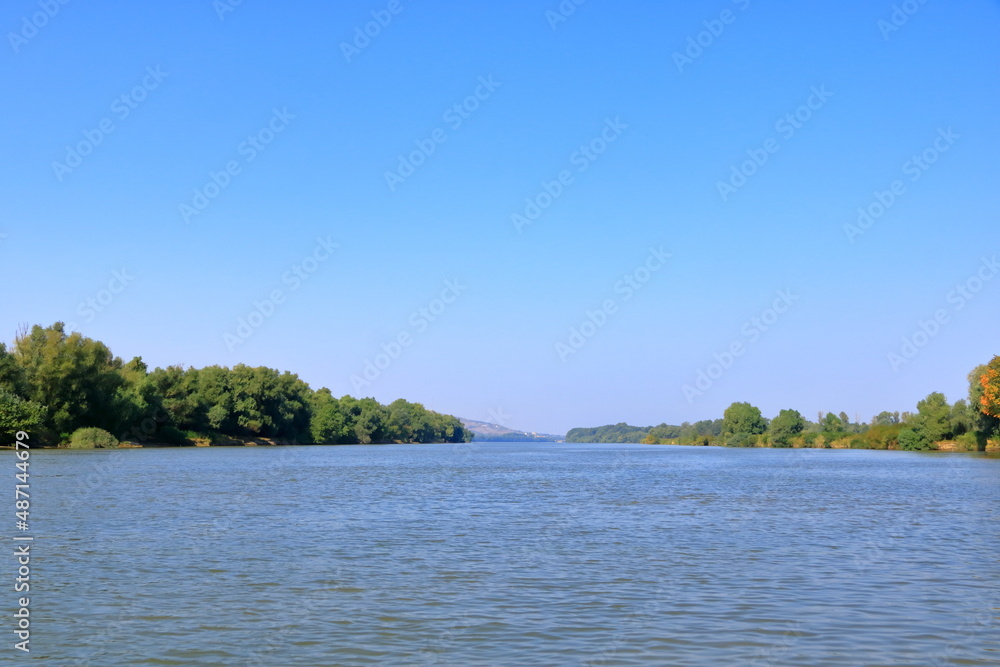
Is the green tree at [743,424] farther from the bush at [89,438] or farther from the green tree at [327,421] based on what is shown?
the bush at [89,438]

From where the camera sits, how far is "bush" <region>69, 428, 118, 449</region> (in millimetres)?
77750

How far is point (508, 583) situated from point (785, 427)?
150356 mm

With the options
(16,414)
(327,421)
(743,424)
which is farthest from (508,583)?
(743,424)

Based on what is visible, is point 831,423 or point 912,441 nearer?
point 912,441

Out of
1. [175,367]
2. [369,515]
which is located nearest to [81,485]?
[369,515]

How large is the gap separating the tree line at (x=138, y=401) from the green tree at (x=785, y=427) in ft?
273

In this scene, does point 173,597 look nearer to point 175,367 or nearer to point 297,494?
point 297,494

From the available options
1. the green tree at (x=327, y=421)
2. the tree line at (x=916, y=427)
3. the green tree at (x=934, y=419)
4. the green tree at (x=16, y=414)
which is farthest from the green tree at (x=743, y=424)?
the green tree at (x=16, y=414)

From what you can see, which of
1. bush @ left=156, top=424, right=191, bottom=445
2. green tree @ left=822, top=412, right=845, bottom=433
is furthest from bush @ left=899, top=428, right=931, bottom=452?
bush @ left=156, top=424, right=191, bottom=445

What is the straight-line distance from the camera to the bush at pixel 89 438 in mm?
→ 77750

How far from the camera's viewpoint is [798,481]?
152ft

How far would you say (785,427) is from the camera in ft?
504

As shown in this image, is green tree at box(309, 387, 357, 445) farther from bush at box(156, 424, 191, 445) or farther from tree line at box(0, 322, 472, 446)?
bush at box(156, 424, 191, 445)

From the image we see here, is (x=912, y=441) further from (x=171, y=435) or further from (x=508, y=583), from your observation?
(x=508, y=583)
